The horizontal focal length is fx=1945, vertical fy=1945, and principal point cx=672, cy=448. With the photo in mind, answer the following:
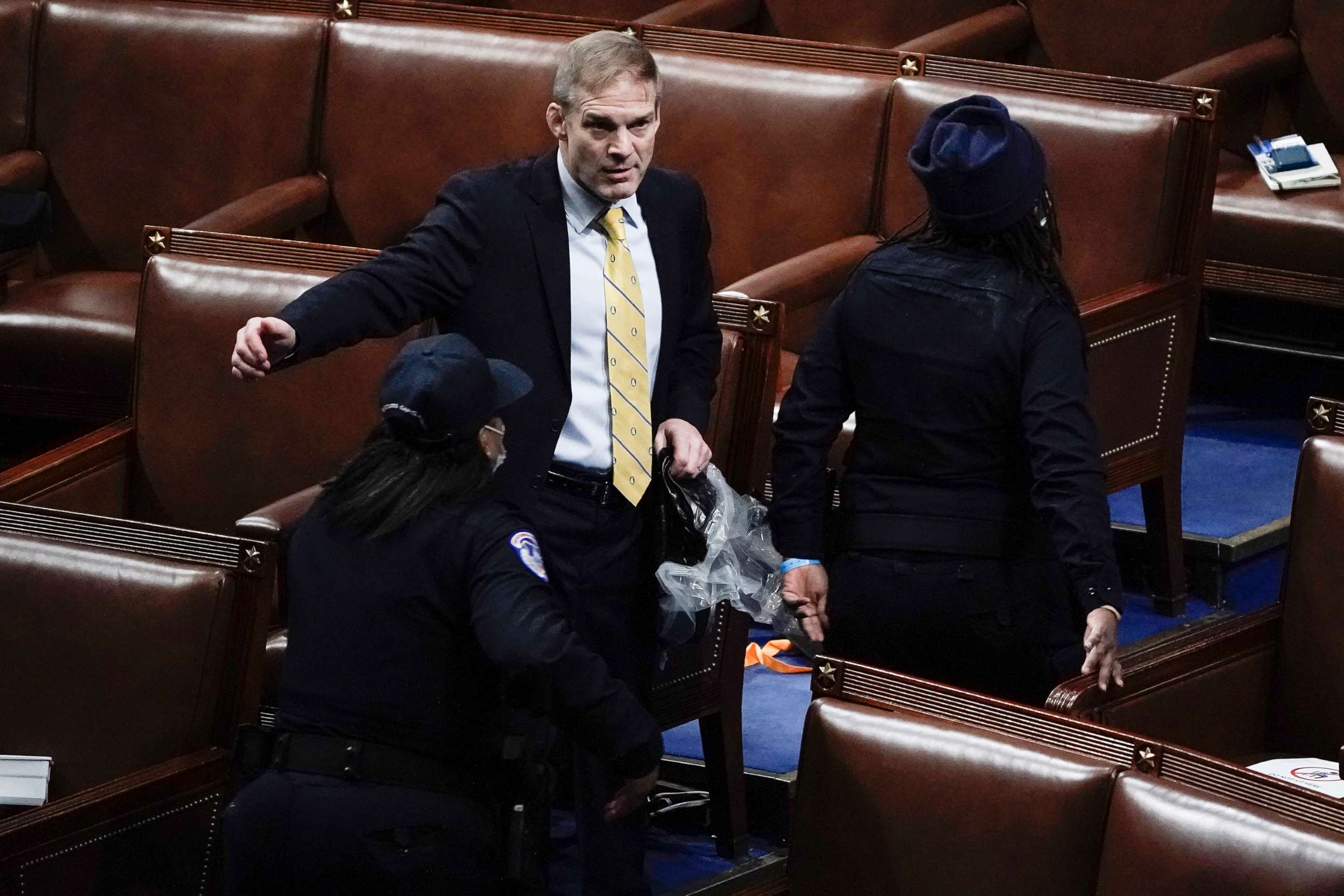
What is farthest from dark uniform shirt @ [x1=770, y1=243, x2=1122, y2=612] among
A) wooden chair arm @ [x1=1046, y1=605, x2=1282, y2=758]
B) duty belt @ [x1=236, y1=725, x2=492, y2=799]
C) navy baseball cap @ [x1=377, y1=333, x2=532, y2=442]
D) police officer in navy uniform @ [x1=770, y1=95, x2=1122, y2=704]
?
duty belt @ [x1=236, y1=725, x2=492, y2=799]

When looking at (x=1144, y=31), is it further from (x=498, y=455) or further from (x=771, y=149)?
Result: (x=498, y=455)

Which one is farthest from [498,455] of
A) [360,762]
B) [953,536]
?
[953,536]

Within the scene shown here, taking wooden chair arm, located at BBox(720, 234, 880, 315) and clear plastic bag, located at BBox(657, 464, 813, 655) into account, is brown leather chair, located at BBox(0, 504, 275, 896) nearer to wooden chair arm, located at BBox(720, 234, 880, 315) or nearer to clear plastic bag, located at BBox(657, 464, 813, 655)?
clear plastic bag, located at BBox(657, 464, 813, 655)

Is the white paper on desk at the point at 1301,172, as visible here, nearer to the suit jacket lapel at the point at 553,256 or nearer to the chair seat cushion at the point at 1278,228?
the chair seat cushion at the point at 1278,228

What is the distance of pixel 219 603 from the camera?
2.00m

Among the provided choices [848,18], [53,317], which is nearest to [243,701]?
[53,317]

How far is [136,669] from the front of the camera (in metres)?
2.03

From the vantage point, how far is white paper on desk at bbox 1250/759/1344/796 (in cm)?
191

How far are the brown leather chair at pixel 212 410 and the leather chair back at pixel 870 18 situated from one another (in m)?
1.35

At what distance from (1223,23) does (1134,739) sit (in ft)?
7.07

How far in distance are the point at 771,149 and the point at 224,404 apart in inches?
37.5

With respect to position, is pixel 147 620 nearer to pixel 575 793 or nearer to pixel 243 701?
pixel 243 701

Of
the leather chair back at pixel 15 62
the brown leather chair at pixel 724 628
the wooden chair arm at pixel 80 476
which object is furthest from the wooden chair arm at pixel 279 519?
the leather chair back at pixel 15 62

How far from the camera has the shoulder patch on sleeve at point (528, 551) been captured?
5.66 feet
